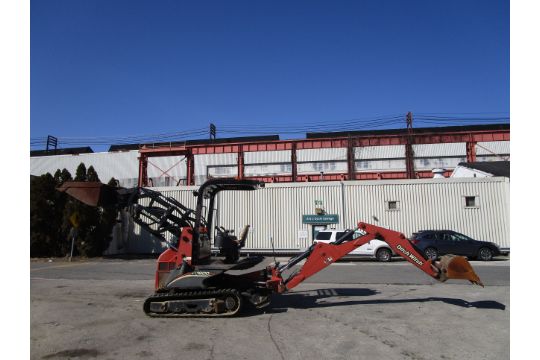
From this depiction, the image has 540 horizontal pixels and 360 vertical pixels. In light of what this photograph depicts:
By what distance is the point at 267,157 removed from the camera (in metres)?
38.2

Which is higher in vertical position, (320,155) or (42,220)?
(320,155)

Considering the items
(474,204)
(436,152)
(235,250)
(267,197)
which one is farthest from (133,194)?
(436,152)

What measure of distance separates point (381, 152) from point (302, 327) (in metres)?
32.5

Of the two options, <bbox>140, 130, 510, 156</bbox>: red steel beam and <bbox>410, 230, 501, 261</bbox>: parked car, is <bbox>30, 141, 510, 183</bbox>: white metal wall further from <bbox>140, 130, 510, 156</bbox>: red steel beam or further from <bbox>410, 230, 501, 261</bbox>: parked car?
<bbox>410, 230, 501, 261</bbox>: parked car

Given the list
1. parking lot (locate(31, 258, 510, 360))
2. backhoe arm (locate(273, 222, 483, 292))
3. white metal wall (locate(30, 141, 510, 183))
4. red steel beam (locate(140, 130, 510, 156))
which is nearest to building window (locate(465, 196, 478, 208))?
red steel beam (locate(140, 130, 510, 156))

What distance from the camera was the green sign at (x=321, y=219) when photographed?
23.0 m

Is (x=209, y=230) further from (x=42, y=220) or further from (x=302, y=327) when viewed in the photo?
(x=42, y=220)

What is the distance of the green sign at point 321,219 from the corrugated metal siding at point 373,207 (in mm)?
305

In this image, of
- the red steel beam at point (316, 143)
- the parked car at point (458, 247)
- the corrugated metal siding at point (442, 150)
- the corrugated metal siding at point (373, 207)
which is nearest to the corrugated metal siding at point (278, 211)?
the corrugated metal siding at point (373, 207)

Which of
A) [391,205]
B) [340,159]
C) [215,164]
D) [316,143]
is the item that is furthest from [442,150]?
[215,164]

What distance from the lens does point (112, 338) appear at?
19.1 ft

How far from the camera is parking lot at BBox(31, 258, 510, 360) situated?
16.7 feet

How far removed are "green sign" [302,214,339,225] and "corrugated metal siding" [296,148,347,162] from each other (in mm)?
14331

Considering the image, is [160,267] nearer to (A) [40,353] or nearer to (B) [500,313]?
(A) [40,353]
